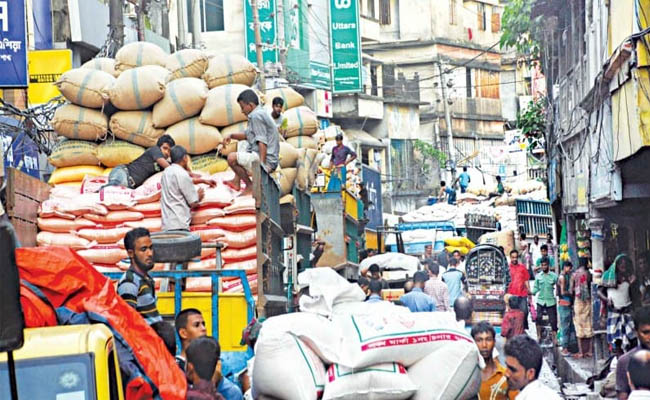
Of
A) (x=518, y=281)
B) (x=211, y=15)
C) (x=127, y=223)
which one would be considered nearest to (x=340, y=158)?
(x=518, y=281)

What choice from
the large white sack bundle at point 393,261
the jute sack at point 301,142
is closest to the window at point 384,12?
the large white sack bundle at point 393,261

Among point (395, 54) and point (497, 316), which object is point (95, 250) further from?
point (395, 54)

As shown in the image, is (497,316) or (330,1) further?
(330,1)

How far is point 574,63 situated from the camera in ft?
66.7

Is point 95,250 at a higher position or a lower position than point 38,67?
lower

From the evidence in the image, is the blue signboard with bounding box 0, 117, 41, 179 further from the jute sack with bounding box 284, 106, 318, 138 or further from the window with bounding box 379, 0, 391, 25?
the window with bounding box 379, 0, 391, 25

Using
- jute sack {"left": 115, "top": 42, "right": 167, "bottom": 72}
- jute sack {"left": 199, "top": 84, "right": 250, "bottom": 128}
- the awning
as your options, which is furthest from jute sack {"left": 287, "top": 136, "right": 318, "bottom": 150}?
the awning

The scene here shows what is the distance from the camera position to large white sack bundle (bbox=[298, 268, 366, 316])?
728 centimetres

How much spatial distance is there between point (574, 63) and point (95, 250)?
11.9 meters

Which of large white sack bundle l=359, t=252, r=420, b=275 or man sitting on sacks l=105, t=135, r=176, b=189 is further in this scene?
large white sack bundle l=359, t=252, r=420, b=275

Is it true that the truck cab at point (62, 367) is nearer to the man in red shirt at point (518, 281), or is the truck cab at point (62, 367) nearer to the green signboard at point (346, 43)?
the man in red shirt at point (518, 281)

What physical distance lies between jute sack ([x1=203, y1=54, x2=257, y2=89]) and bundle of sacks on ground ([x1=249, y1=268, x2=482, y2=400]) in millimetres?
6386

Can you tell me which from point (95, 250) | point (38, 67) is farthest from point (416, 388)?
point (38, 67)

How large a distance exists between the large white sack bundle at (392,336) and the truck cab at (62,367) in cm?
172
